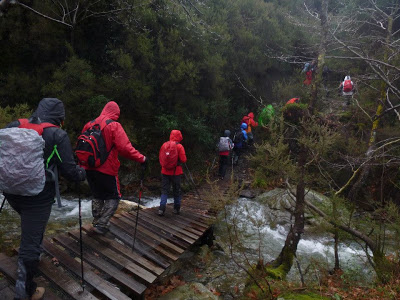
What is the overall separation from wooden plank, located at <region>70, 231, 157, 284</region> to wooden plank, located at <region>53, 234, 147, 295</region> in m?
0.11

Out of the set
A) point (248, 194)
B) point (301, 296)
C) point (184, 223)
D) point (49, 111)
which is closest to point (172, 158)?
point (184, 223)

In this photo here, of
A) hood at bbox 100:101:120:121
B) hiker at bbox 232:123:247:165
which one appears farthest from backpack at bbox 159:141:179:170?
hiker at bbox 232:123:247:165

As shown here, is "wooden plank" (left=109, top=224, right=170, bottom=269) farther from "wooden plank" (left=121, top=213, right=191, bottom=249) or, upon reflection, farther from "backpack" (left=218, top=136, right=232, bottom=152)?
"backpack" (left=218, top=136, right=232, bottom=152)

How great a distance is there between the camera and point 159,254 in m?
5.08

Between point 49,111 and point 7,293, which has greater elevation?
point 49,111

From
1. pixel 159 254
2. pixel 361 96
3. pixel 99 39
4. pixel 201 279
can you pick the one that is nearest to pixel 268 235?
pixel 201 279

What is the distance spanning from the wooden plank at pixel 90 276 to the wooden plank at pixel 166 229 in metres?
2.13

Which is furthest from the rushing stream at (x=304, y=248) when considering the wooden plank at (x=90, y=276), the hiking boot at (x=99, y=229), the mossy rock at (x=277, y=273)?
the wooden plank at (x=90, y=276)

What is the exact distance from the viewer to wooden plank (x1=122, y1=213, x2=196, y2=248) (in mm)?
5812

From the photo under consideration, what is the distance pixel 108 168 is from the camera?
173 inches

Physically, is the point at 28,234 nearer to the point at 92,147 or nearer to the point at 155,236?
the point at 92,147

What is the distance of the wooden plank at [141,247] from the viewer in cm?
477

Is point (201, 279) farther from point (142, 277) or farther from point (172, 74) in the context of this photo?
point (172, 74)

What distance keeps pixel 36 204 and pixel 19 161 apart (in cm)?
52
